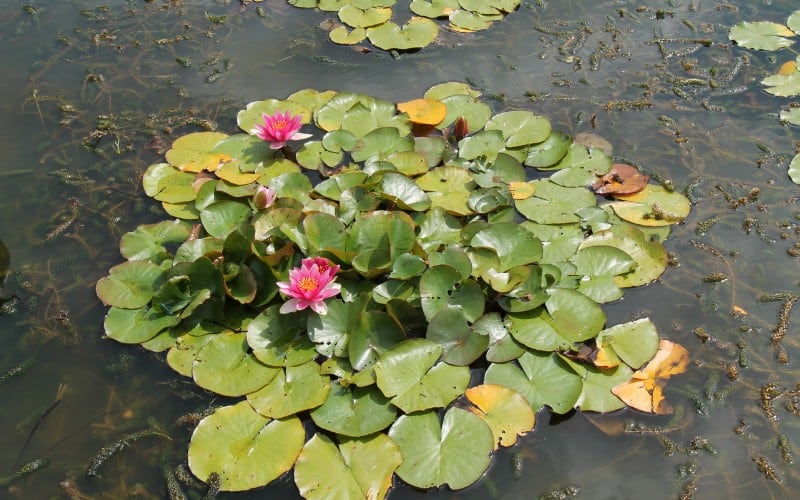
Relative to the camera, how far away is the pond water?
3.22m

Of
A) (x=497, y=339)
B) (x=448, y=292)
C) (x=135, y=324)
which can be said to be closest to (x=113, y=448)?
(x=135, y=324)

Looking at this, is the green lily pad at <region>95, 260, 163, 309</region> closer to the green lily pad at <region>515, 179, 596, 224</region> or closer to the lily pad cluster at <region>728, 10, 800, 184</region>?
the green lily pad at <region>515, 179, 596, 224</region>

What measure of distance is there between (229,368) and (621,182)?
3097mm

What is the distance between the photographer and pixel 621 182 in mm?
4461

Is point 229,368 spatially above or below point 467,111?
below

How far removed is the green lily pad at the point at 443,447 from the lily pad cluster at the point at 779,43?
4.15m

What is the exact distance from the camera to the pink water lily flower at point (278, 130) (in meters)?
4.44

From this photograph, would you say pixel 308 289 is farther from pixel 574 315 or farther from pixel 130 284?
pixel 574 315

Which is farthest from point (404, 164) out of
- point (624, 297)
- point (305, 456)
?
point (305, 456)

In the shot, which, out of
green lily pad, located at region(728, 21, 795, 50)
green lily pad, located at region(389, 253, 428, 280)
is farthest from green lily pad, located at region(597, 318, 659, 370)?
green lily pad, located at region(728, 21, 795, 50)

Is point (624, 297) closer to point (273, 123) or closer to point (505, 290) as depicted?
point (505, 290)

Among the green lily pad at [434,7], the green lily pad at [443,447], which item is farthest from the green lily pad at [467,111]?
the green lily pad at [443,447]

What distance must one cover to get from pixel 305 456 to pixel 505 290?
4.78ft

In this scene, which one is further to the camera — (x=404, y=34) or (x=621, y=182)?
(x=404, y=34)
